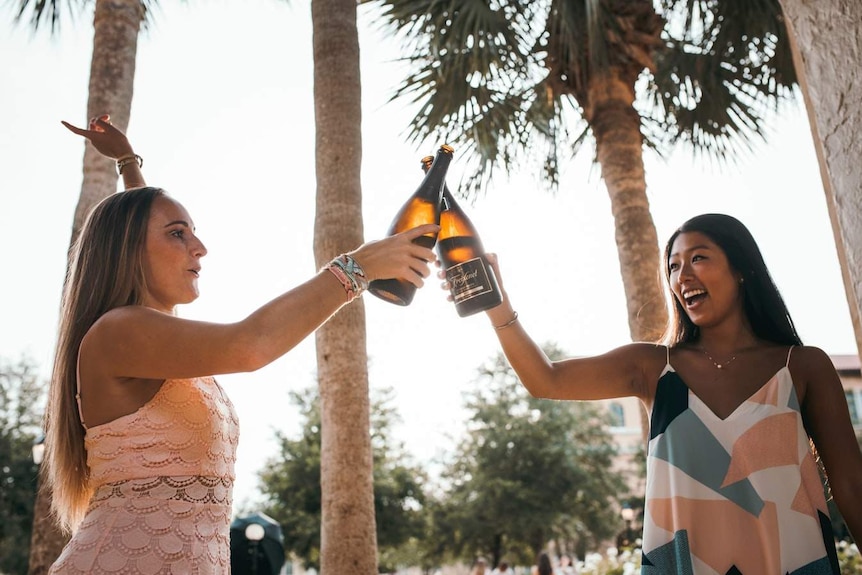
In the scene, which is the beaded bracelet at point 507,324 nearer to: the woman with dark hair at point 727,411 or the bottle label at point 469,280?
the woman with dark hair at point 727,411

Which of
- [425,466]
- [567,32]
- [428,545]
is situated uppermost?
[567,32]

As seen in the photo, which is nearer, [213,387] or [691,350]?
[213,387]

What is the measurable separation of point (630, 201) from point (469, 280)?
14.9 feet

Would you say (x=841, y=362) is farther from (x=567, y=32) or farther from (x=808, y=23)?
(x=808, y=23)

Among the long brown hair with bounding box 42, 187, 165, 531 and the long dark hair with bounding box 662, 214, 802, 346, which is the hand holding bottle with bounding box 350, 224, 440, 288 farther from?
the long dark hair with bounding box 662, 214, 802, 346

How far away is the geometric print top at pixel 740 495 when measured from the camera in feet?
5.31

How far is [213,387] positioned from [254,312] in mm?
364

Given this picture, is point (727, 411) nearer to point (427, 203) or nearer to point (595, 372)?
point (595, 372)

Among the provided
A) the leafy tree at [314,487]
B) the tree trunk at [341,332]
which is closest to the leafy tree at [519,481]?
the leafy tree at [314,487]

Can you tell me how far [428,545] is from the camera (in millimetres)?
25281

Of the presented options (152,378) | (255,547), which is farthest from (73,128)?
(255,547)

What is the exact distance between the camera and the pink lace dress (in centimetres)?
142

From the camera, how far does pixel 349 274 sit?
4.96ft

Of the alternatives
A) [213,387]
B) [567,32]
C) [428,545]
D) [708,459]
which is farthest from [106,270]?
[428,545]
